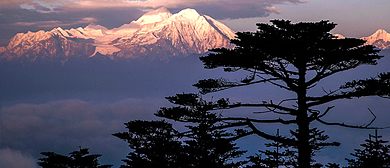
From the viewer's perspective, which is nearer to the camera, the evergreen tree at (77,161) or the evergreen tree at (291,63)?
the evergreen tree at (291,63)

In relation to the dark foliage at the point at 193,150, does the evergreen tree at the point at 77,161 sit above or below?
above

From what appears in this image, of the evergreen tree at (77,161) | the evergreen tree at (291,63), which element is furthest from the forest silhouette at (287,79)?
the evergreen tree at (77,161)

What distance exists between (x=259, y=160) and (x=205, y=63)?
33.7ft

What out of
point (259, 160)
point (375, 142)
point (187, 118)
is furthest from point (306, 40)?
point (259, 160)

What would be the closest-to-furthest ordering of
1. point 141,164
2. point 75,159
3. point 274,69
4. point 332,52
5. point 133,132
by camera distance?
point 332,52 < point 274,69 < point 141,164 < point 133,132 < point 75,159

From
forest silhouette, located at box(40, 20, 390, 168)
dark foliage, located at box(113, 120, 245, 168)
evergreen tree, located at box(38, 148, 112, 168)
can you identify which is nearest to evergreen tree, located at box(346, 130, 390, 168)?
forest silhouette, located at box(40, 20, 390, 168)

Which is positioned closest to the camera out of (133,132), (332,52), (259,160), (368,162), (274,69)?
(332,52)

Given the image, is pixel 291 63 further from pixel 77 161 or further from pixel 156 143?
pixel 77 161

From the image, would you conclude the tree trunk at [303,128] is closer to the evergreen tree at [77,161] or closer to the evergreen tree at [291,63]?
the evergreen tree at [291,63]

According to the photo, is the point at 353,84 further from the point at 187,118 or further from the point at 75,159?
the point at 75,159

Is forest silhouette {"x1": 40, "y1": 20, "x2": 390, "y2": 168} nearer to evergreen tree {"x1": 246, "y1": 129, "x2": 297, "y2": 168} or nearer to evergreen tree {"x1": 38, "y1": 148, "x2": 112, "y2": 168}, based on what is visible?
evergreen tree {"x1": 246, "y1": 129, "x2": 297, "y2": 168}

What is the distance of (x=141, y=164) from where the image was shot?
31.8 meters

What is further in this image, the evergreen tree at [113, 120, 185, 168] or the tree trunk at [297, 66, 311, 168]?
the evergreen tree at [113, 120, 185, 168]

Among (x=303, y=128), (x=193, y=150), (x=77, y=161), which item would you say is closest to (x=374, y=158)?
(x=303, y=128)
